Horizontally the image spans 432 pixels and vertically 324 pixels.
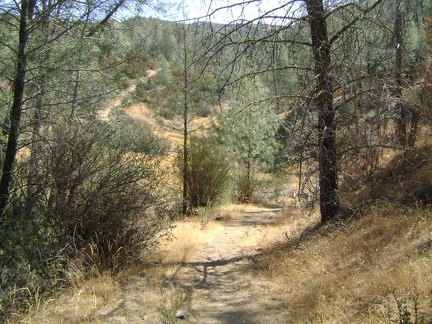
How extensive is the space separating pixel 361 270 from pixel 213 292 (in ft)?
6.43

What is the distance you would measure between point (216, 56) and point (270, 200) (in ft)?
42.0

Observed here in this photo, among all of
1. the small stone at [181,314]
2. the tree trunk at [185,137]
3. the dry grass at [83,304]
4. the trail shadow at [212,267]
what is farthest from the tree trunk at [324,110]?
the tree trunk at [185,137]

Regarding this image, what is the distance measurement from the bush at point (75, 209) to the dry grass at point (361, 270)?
221 cm

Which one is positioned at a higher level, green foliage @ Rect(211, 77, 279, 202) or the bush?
green foliage @ Rect(211, 77, 279, 202)

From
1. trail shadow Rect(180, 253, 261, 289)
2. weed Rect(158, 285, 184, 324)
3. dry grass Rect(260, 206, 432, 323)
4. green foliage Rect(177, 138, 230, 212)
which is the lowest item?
trail shadow Rect(180, 253, 261, 289)

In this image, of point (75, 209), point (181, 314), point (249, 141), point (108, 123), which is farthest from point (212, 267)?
point (249, 141)

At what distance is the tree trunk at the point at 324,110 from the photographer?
6559 millimetres

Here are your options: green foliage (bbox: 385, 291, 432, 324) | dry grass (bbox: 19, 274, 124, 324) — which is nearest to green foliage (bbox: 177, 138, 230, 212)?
dry grass (bbox: 19, 274, 124, 324)

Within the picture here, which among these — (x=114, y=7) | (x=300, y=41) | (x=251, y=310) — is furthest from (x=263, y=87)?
(x=251, y=310)

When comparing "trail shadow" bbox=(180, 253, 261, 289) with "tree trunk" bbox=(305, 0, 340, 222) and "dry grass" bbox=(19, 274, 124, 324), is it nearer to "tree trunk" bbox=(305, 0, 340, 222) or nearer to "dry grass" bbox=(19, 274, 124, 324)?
"dry grass" bbox=(19, 274, 124, 324)

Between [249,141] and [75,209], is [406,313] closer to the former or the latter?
[75,209]

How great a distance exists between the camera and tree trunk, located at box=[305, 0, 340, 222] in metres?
6.56

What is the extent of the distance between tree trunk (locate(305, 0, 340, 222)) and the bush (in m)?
2.91

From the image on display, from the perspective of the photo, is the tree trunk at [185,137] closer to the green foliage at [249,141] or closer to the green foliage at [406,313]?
the green foliage at [249,141]
